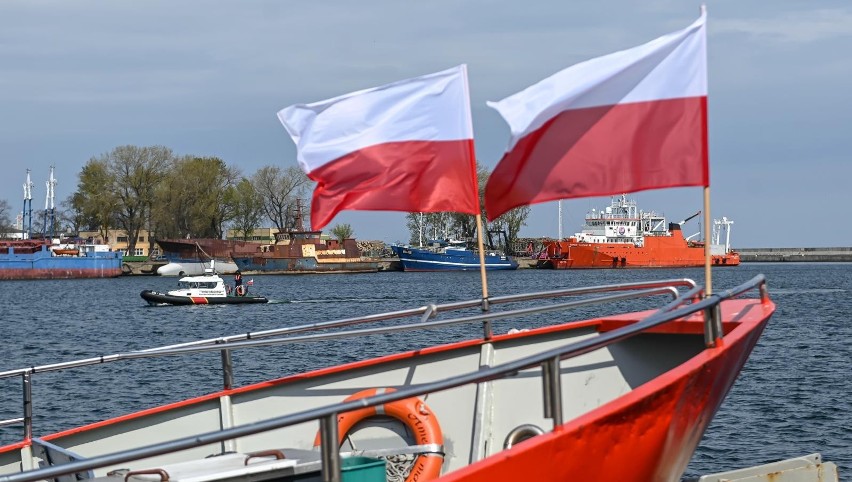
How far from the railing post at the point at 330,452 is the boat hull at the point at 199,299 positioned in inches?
2356

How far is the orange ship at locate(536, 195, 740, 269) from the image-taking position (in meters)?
130

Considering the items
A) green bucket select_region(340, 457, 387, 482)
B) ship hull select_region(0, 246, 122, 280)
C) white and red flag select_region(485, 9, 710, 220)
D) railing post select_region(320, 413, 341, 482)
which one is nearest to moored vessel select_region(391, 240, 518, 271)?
ship hull select_region(0, 246, 122, 280)

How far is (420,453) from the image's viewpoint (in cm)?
827

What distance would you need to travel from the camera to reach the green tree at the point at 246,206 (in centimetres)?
14650

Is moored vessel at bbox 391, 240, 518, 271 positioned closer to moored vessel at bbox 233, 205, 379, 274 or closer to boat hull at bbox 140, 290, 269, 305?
moored vessel at bbox 233, 205, 379, 274

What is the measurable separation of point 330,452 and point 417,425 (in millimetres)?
3096

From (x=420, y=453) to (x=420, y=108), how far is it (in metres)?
2.35

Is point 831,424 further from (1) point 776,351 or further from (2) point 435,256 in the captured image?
(2) point 435,256

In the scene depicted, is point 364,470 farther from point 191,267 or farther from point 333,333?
point 191,267

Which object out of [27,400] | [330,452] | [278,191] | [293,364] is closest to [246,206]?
[278,191]

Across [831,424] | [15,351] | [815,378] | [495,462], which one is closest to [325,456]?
[495,462]

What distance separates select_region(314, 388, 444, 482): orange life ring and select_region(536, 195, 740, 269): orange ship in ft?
402

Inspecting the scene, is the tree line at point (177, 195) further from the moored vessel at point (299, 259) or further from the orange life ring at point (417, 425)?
the orange life ring at point (417, 425)

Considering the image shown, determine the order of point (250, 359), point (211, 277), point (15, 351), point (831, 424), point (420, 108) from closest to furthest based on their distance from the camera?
point (420, 108) → point (831, 424) → point (250, 359) → point (15, 351) → point (211, 277)
